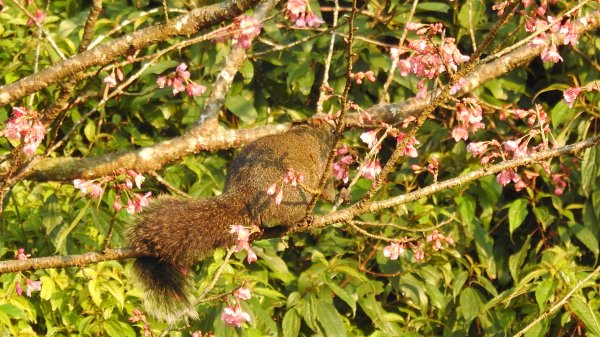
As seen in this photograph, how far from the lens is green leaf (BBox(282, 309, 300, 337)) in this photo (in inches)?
174

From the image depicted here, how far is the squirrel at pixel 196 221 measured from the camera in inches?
142

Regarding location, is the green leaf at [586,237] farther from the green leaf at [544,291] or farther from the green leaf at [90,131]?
the green leaf at [90,131]

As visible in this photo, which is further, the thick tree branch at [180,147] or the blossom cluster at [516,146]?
the thick tree branch at [180,147]

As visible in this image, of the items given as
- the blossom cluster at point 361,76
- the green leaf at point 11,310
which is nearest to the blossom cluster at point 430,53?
the blossom cluster at point 361,76

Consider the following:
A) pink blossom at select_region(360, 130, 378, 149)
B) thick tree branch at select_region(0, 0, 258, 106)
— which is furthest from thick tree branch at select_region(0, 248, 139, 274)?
pink blossom at select_region(360, 130, 378, 149)

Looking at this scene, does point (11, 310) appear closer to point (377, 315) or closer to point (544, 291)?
point (377, 315)

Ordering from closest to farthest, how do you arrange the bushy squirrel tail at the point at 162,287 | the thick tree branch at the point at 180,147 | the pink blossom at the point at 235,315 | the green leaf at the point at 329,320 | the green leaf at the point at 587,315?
the pink blossom at the point at 235,315 < the bushy squirrel tail at the point at 162,287 < the thick tree branch at the point at 180,147 < the green leaf at the point at 587,315 < the green leaf at the point at 329,320

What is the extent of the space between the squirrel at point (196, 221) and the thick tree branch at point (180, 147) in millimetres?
187

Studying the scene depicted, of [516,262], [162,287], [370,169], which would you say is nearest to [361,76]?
[370,169]

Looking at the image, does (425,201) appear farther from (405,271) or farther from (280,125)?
(280,125)

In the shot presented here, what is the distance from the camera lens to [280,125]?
479cm

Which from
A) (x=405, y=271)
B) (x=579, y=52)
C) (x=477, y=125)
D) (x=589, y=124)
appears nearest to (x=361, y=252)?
(x=405, y=271)

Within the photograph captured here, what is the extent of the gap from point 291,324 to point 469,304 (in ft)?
3.12

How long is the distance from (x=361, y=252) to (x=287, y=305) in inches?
33.0
